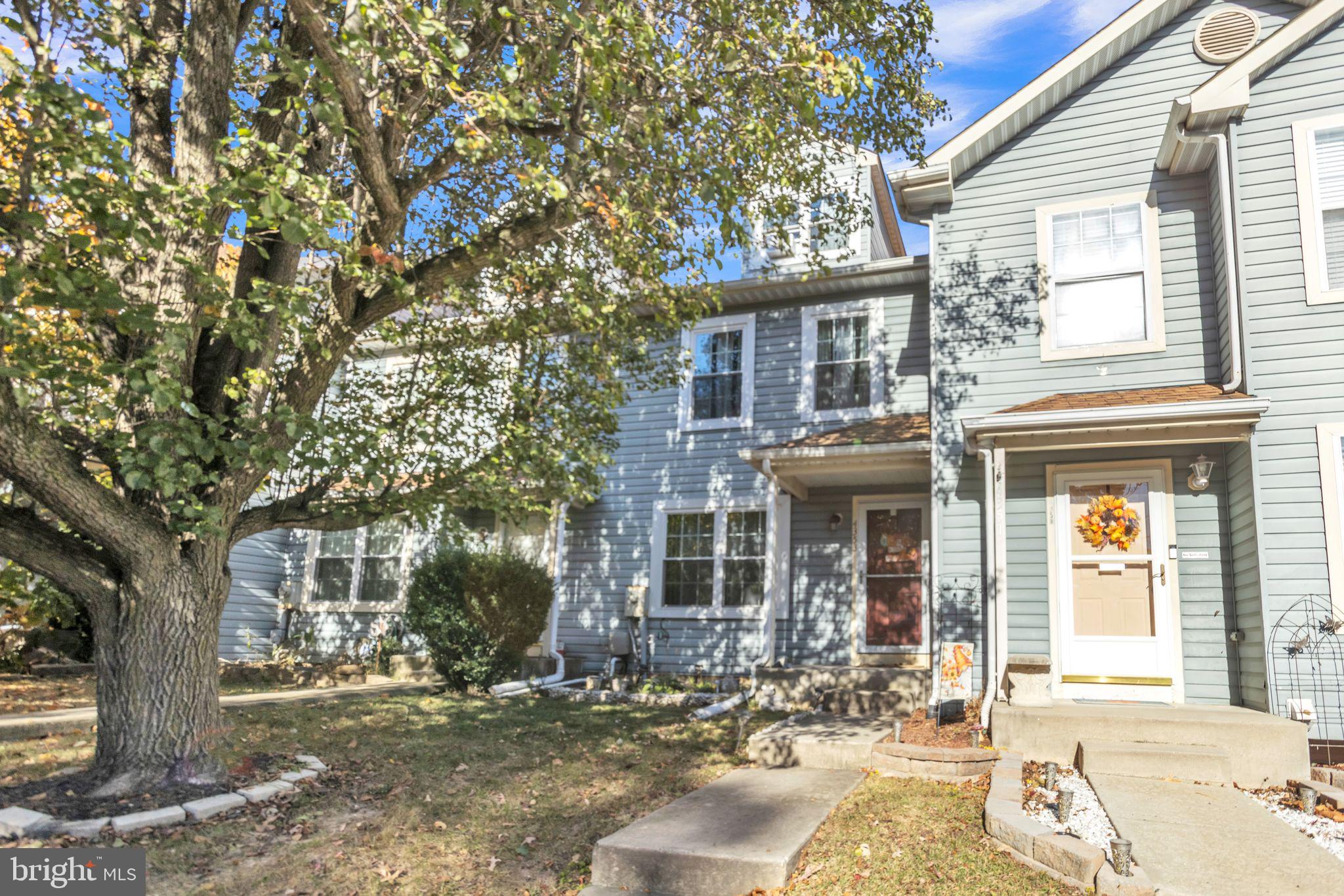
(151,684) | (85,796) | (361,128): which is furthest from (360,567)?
(361,128)

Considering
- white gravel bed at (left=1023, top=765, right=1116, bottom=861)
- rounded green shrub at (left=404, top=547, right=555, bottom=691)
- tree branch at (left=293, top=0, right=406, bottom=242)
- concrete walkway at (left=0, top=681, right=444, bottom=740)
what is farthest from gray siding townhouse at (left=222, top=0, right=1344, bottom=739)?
tree branch at (left=293, top=0, right=406, bottom=242)

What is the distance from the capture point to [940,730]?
7.86 metres

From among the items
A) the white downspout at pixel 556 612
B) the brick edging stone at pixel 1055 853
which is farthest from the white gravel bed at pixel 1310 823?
the white downspout at pixel 556 612

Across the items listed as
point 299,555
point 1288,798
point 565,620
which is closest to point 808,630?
point 565,620

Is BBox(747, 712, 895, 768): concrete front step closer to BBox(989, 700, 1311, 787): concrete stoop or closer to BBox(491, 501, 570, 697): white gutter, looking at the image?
BBox(989, 700, 1311, 787): concrete stoop

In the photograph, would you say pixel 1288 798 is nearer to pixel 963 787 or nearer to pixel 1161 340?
pixel 963 787

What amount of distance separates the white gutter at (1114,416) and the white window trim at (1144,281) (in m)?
1.29

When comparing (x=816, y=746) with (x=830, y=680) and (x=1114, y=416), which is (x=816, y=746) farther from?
(x=1114, y=416)

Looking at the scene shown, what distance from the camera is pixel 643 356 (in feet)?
30.7

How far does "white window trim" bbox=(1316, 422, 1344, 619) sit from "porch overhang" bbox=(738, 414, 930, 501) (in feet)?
11.5

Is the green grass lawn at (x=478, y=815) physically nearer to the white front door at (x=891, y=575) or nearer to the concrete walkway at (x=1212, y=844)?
the concrete walkway at (x=1212, y=844)

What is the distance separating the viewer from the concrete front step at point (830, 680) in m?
10.0

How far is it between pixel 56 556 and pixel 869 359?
9.28 metres

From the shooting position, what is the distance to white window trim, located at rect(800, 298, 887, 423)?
1170 cm
